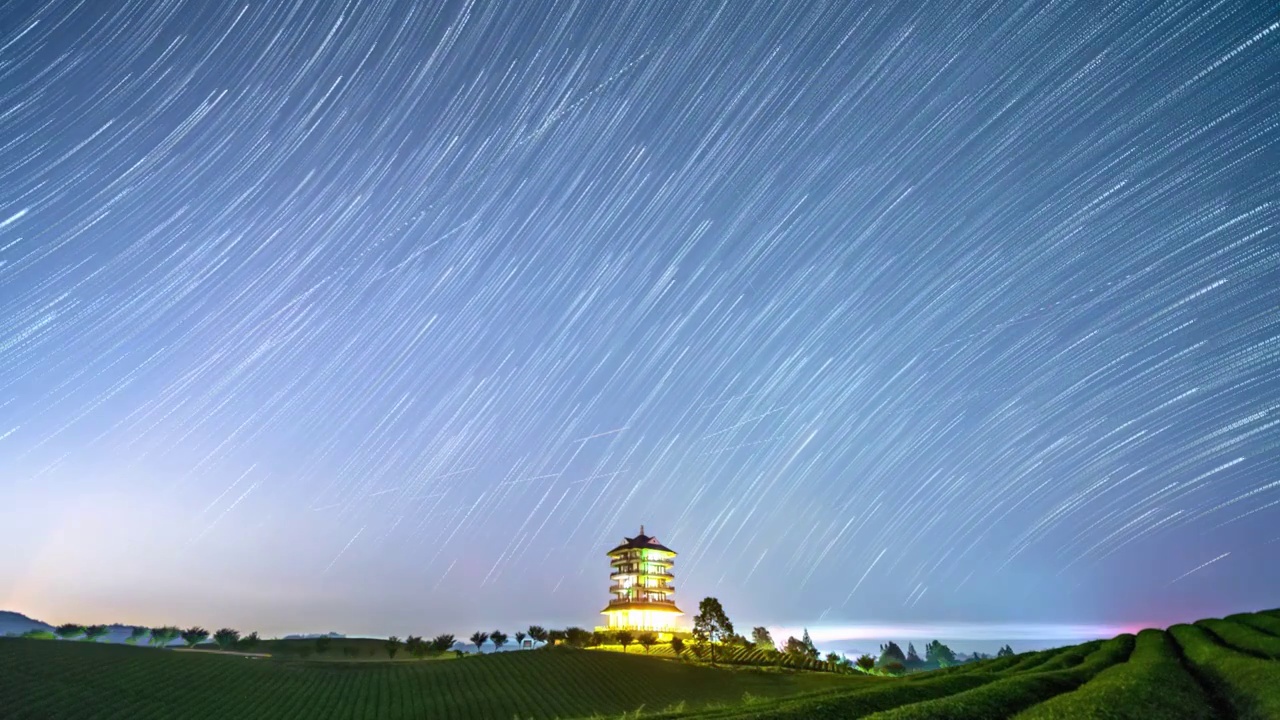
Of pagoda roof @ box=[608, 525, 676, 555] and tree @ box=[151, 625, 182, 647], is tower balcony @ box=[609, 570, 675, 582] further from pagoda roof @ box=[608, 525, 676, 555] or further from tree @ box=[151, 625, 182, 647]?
tree @ box=[151, 625, 182, 647]

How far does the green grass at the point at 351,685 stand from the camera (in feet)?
152

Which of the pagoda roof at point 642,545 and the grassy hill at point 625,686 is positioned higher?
the pagoda roof at point 642,545

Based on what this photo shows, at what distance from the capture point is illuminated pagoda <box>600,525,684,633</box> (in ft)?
398

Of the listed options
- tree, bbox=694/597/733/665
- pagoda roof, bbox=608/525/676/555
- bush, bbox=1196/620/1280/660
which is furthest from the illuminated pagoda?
bush, bbox=1196/620/1280/660

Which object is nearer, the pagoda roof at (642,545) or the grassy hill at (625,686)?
the grassy hill at (625,686)

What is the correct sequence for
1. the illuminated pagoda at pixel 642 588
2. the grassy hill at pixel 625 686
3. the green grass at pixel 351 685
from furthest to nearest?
the illuminated pagoda at pixel 642 588, the green grass at pixel 351 685, the grassy hill at pixel 625 686

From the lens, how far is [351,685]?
5906 cm

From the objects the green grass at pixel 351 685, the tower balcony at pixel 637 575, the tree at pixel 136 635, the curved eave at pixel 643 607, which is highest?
the tower balcony at pixel 637 575

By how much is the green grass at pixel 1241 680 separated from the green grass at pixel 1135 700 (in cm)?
110

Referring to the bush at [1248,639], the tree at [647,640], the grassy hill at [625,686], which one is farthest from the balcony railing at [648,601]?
the bush at [1248,639]

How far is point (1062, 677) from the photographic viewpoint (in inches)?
1508

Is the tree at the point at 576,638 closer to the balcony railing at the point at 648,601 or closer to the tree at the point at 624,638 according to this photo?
the tree at the point at 624,638

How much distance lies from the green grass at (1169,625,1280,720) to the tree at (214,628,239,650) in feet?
352

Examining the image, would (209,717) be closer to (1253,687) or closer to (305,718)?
(305,718)
